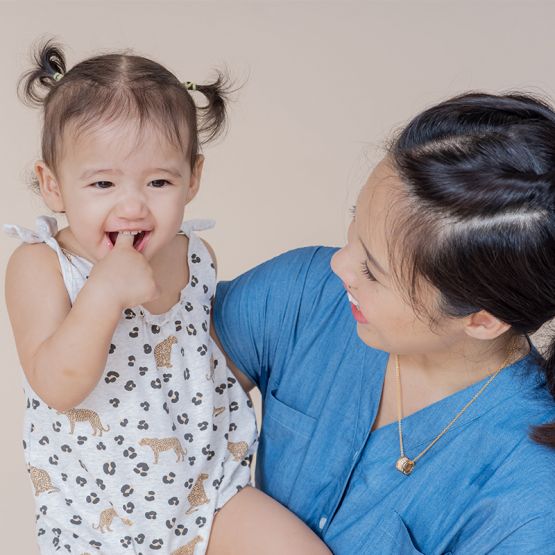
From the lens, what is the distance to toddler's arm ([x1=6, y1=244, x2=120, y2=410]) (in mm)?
1429

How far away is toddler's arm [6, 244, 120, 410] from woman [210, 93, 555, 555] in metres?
0.35

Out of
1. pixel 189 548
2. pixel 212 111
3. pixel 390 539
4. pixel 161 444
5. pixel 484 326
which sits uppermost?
pixel 212 111

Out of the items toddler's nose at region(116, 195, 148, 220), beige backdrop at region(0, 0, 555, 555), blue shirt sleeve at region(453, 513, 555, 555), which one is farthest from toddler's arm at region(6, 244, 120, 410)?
beige backdrop at region(0, 0, 555, 555)

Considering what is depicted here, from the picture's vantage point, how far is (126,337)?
1.60 meters

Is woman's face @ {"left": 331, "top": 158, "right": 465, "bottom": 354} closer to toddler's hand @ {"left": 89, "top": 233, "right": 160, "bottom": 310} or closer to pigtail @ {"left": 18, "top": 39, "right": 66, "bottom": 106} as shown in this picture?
toddler's hand @ {"left": 89, "top": 233, "right": 160, "bottom": 310}

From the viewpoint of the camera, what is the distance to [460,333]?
5.09 ft

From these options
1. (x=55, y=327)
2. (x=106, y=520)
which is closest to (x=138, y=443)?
(x=106, y=520)

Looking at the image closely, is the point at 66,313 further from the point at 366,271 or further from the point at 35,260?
the point at 366,271

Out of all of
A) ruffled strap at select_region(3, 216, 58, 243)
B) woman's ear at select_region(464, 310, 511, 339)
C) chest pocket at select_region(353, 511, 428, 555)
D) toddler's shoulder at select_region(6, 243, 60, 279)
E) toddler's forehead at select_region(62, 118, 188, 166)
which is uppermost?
toddler's forehead at select_region(62, 118, 188, 166)

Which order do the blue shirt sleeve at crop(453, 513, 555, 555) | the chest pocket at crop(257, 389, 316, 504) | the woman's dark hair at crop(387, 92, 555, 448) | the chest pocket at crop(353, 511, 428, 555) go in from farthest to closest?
the chest pocket at crop(257, 389, 316, 504) → the chest pocket at crop(353, 511, 428, 555) → the blue shirt sleeve at crop(453, 513, 555, 555) → the woman's dark hair at crop(387, 92, 555, 448)

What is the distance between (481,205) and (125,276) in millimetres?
510

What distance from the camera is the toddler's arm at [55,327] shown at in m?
1.43

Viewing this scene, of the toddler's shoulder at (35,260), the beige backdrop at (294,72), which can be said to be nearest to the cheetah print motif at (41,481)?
the toddler's shoulder at (35,260)

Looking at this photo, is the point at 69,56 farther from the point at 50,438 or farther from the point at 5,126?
the point at 50,438
